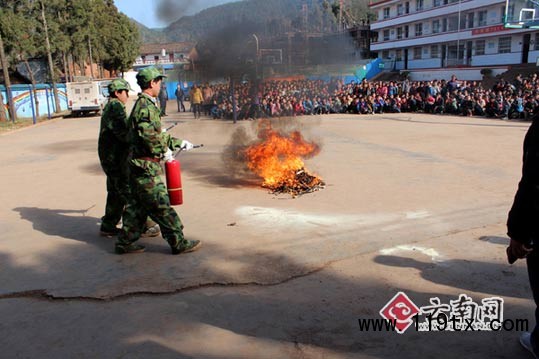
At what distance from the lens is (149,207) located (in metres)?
4.41

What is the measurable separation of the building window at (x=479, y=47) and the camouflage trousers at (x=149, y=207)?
40191 millimetres

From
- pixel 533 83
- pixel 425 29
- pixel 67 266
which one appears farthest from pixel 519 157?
pixel 425 29

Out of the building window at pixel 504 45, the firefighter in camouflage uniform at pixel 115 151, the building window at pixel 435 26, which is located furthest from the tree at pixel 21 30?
the building window at pixel 435 26

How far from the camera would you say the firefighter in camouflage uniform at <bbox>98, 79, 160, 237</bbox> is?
16.3 feet

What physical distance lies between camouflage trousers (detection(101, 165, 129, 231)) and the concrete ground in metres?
0.23

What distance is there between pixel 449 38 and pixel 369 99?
2507 centimetres

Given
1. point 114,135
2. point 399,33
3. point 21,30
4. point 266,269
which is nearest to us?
point 266,269

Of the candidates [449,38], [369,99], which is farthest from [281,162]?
[449,38]

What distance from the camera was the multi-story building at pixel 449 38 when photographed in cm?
3419

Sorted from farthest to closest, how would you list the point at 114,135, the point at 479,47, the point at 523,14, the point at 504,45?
the point at 479,47
the point at 504,45
the point at 523,14
the point at 114,135

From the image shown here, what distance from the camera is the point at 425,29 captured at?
45.3m

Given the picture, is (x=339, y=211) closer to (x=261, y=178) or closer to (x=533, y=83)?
(x=261, y=178)

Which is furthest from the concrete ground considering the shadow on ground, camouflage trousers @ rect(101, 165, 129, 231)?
camouflage trousers @ rect(101, 165, 129, 231)

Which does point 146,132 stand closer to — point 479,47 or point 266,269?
point 266,269
